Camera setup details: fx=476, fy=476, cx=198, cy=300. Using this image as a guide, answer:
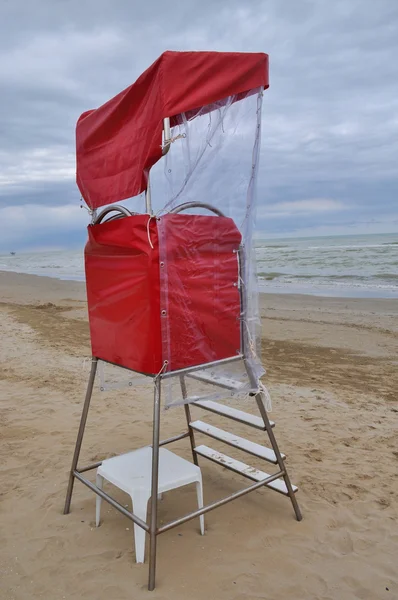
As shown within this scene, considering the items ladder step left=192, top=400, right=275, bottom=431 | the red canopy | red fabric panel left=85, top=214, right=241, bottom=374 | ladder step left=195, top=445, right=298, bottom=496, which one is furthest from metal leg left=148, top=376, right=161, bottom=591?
the red canopy

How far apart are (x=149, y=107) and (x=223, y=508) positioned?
266 centimetres

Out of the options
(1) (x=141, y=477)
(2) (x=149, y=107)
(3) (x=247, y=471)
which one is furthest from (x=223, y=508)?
(2) (x=149, y=107)

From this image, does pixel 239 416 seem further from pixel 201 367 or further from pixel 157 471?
pixel 157 471

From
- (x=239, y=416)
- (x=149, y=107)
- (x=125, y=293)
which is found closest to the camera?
(x=149, y=107)

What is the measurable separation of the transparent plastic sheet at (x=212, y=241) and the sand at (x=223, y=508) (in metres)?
0.97

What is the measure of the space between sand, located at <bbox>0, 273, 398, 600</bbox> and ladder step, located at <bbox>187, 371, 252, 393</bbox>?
97 centimetres

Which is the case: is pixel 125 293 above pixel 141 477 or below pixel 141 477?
above

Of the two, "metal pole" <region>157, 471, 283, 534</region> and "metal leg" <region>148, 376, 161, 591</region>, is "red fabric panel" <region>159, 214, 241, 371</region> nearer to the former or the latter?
"metal leg" <region>148, 376, 161, 591</region>

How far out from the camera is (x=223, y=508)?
3359 mm

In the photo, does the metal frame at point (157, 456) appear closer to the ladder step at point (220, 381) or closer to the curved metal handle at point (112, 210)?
the ladder step at point (220, 381)

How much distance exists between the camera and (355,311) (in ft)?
42.2

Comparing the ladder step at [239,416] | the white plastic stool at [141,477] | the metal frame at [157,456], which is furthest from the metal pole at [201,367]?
the white plastic stool at [141,477]

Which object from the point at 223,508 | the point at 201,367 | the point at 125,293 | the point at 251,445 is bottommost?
the point at 223,508

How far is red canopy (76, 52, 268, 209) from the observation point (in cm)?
242
